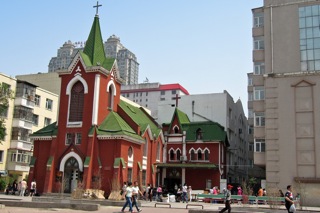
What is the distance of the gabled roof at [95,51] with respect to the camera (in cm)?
4362

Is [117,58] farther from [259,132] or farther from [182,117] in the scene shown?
[259,132]

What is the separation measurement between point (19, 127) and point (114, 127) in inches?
709

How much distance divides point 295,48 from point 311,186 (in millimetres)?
14049

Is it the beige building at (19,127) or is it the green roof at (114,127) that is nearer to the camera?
the green roof at (114,127)

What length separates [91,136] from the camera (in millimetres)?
40031

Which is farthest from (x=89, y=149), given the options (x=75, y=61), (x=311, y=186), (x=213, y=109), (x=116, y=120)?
(x=213, y=109)

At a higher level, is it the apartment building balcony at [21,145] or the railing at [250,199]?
the apartment building balcony at [21,145]

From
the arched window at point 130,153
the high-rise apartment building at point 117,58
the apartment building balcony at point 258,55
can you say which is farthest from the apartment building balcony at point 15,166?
the high-rise apartment building at point 117,58

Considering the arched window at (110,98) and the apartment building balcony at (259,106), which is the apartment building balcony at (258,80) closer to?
the apartment building balcony at (259,106)

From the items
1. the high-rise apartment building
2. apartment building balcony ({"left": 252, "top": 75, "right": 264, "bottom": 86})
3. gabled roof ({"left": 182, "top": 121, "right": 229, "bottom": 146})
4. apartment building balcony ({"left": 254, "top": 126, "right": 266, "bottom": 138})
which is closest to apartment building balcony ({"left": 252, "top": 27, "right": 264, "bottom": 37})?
apartment building balcony ({"left": 252, "top": 75, "right": 264, "bottom": 86})

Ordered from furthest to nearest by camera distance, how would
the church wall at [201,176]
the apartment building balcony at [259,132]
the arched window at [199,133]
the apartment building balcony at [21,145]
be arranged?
the arched window at [199,133] → the apartment building balcony at [21,145] → the church wall at [201,176] → the apartment building balcony at [259,132]

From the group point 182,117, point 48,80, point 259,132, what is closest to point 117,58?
point 48,80

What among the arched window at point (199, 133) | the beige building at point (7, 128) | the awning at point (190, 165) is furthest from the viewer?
the arched window at point (199, 133)

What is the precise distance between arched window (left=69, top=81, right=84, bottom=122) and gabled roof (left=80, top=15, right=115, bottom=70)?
273cm
